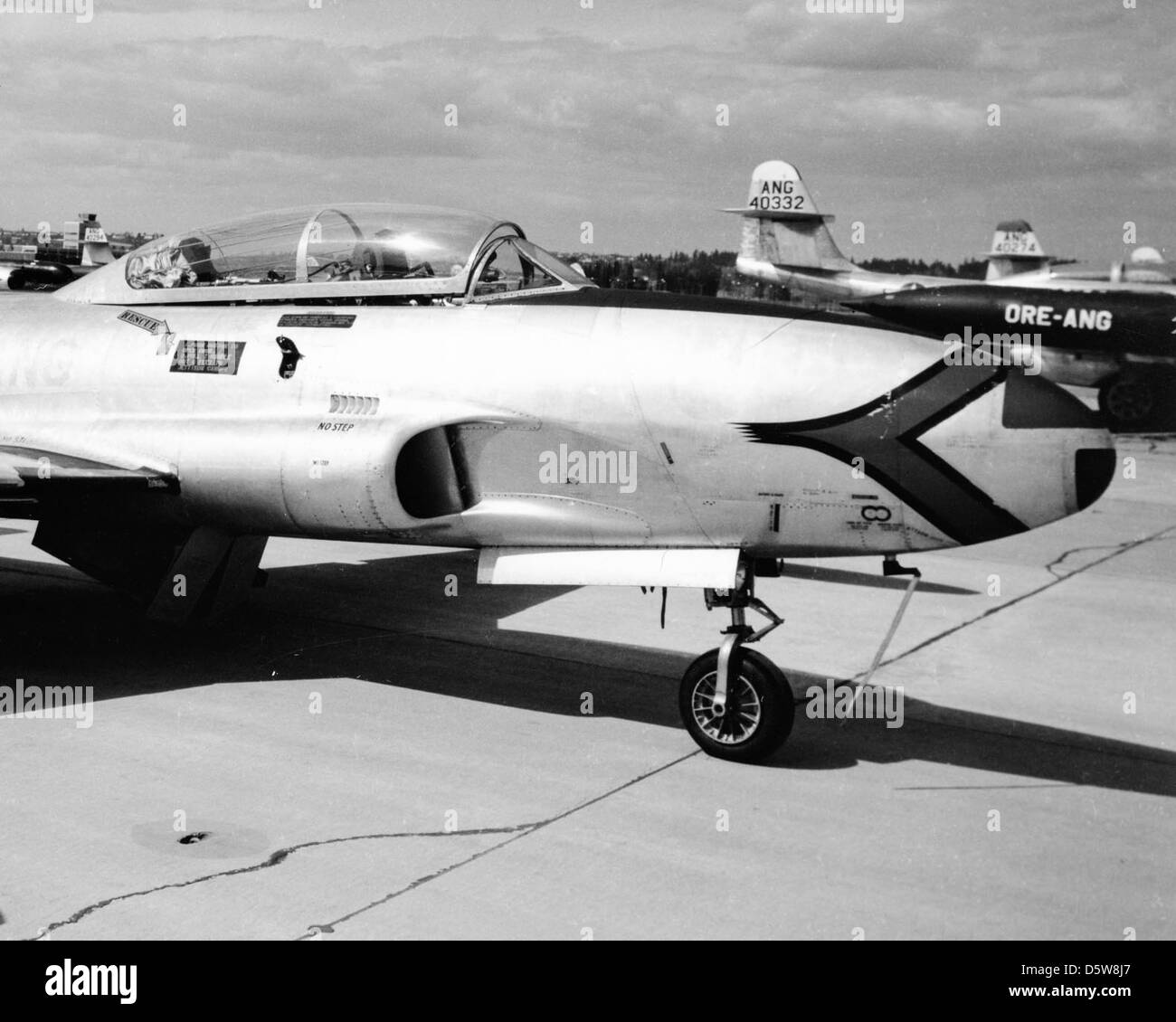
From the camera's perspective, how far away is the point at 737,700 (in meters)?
6.55

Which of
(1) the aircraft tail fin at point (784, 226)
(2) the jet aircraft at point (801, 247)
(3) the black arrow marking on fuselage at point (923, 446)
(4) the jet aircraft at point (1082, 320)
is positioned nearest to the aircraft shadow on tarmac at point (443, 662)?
(3) the black arrow marking on fuselage at point (923, 446)

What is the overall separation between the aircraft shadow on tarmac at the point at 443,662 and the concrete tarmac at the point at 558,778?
29mm

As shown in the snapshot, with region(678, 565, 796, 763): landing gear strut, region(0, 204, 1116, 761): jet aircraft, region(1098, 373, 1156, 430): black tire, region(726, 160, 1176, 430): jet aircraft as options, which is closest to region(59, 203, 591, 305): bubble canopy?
region(0, 204, 1116, 761): jet aircraft

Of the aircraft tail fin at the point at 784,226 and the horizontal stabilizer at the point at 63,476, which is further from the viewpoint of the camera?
the aircraft tail fin at the point at 784,226

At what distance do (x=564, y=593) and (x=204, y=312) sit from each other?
3803 mm

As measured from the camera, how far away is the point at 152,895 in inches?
192

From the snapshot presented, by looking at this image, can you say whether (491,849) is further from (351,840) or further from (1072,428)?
(1072,428)

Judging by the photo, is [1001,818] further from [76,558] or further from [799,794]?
[76,558]

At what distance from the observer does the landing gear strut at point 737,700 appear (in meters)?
6.47

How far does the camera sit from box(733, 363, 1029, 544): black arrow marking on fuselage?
6.07 m

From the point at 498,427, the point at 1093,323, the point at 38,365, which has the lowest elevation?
the point at 498,427

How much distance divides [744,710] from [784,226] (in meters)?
34.1

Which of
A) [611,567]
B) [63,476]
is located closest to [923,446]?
[611,567]

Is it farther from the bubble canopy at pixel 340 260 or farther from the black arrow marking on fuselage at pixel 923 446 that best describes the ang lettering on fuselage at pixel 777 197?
the black arrow marking on fuselage at pixel 923 446
